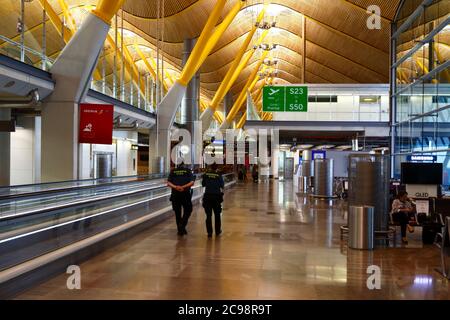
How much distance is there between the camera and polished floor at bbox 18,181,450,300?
6039mm

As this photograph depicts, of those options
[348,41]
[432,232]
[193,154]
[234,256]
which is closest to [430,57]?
[432,232]

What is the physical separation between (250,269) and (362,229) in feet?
10.0

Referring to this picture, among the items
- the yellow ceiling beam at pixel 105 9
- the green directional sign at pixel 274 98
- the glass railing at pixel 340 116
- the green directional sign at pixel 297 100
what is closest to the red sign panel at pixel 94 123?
the yellow ceiling beam at pixel 105 9

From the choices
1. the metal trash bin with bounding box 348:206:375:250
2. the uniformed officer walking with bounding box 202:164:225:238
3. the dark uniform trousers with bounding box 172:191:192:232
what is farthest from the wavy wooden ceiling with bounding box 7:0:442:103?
the dark uniform trousers with bounding box 172:191:192:232

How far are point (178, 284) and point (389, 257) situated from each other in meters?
4.25

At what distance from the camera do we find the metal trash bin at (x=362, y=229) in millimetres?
9367

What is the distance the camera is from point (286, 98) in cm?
3569

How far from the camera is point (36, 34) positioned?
65.6 ft

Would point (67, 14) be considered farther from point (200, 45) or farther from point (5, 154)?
point (5, 154)

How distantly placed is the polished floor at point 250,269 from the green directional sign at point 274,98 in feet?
78.8

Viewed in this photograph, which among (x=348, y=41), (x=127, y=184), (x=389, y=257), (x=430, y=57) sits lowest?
(x=389, y=257)

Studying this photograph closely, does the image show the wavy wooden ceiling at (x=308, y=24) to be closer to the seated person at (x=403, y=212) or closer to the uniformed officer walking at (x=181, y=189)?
the uniformed officer walking at (x=181, y=189)

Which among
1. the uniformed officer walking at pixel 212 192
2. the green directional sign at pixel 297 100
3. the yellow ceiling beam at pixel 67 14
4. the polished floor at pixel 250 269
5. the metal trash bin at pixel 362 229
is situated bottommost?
the polished floor at pixel 250 269

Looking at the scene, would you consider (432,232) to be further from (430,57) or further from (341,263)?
(430,57)
